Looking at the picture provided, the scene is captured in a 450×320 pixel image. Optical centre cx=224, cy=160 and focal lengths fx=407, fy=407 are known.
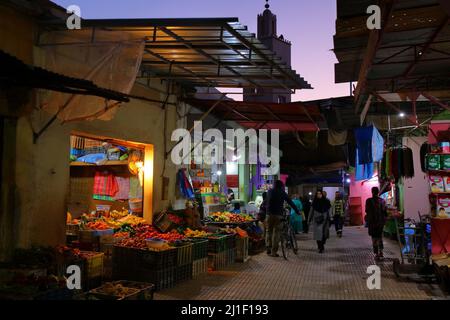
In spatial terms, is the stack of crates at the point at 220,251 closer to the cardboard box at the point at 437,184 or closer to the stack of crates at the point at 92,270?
the stack of crates at the point at 92,270

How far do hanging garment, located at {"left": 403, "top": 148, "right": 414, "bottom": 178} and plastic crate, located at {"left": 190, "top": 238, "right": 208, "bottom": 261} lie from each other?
584 cm

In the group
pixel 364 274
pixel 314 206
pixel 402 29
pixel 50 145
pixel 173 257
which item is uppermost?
pixel 402 29

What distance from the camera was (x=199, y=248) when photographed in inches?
352

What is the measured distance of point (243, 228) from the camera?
1265cm

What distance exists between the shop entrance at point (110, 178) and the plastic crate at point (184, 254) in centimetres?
261

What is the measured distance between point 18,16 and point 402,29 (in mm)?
6445

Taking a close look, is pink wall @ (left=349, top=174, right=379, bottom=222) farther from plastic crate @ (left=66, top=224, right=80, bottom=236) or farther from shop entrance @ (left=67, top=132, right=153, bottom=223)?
plastic crate @ (left=66, top=224, right=80, bottom=236)

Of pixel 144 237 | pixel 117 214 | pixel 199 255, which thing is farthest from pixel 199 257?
pixel 117 214

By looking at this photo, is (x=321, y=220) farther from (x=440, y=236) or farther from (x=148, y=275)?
(x=148, y=275)

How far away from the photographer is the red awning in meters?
11.4

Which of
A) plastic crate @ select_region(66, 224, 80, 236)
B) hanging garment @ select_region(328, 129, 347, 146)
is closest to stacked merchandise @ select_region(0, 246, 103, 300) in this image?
plastic crate @ select_region(66, 224, 80, 236)

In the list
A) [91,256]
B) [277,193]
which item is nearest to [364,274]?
[277,193]

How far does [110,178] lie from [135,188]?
107cm

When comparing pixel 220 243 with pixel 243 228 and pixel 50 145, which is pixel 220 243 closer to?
pixel 243 228
